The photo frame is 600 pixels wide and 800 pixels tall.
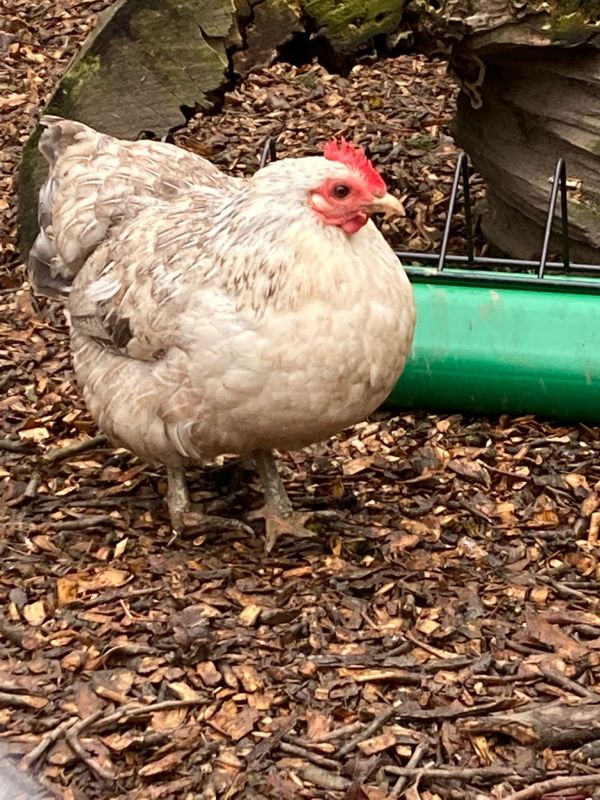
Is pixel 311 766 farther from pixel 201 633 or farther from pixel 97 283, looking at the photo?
pixel 97 283

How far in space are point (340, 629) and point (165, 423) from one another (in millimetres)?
841

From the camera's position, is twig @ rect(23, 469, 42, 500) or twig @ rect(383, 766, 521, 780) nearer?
twig @ rect(383, 766, 521, 780)

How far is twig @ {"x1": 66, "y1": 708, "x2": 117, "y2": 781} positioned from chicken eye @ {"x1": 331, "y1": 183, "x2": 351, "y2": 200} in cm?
158

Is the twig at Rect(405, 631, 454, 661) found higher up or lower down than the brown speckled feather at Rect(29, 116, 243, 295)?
lower down

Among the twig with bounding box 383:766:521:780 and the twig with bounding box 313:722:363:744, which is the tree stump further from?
the twig with bounding box 383:766:521:780

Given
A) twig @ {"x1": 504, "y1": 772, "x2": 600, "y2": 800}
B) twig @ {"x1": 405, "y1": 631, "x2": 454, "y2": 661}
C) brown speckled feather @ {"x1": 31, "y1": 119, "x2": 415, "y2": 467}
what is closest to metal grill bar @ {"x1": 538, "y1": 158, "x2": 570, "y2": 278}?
brown speckled feather @ {"x1": 31, "y1": 119, "x2": 415, "y2": 467}

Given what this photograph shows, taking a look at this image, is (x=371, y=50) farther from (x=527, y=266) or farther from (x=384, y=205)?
(x=384, y=205)

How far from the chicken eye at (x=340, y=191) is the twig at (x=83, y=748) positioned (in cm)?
158

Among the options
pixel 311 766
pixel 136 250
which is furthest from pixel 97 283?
pixel 311 766

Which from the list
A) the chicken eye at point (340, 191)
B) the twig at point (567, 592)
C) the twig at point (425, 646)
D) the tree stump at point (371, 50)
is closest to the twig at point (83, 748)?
the twig at point (425, 646)

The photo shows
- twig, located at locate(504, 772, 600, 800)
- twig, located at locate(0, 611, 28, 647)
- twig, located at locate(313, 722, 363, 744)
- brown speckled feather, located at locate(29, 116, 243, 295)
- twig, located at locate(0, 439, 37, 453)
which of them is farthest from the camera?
twig, located at locate(0, 439, 37, 453)

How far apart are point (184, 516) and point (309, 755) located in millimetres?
1206

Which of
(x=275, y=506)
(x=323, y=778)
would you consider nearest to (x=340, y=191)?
(x=275, y=506)

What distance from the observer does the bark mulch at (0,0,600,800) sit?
312 cm
